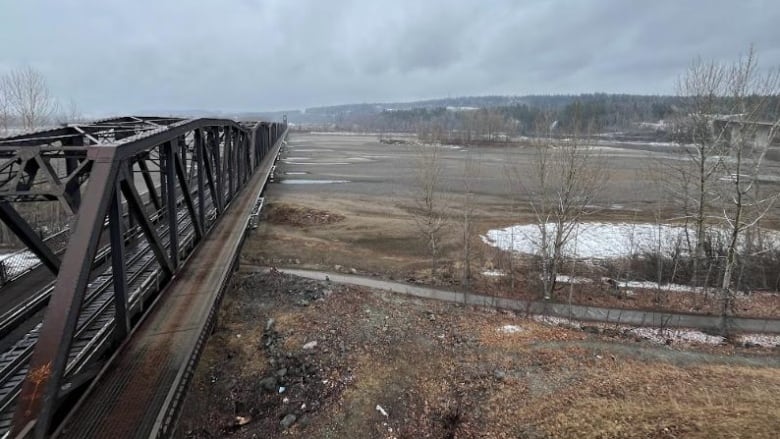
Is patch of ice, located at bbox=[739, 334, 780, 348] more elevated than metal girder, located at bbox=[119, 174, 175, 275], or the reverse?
metal girder, located at bbox=[119, 174, 175, 275]

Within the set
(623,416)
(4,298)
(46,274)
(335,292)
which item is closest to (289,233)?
(335,292)

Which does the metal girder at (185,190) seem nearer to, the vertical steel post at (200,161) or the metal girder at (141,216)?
the vertical steel post at (200,161)

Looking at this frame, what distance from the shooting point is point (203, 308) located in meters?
13.9

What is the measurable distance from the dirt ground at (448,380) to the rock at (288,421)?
7 cm

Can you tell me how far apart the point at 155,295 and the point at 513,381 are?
12877 millimetres

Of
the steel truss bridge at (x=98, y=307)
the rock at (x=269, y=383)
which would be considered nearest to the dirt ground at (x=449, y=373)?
the rock at (x=269, y=383)

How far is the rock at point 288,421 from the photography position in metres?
13.3

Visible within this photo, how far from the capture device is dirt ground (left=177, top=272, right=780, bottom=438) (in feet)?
44.0

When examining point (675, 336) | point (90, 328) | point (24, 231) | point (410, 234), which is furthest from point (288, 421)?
point (410, 234)

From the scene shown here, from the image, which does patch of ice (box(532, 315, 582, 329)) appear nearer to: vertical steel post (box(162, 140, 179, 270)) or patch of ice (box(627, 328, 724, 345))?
patch of ice (box(627, 328, 724, 345))

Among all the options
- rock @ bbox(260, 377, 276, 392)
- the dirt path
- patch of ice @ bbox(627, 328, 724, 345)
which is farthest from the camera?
the dirt path

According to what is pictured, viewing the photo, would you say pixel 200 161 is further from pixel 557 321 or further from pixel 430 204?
pixel 557 321

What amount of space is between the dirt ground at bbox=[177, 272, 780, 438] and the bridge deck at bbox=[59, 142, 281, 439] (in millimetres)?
2944

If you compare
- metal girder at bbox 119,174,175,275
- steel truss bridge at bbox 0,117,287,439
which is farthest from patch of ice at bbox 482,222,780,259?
metal girder at bbox 119,174,175,275
